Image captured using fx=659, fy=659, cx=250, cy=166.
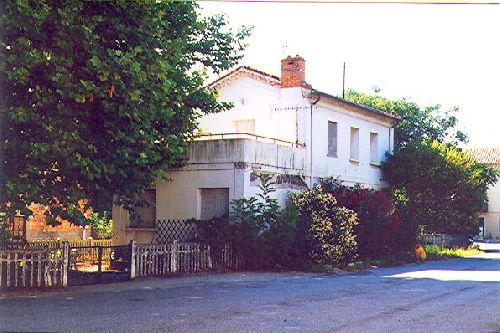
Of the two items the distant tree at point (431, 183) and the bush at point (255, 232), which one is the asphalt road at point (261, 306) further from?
the distant tree at point (431, 183)

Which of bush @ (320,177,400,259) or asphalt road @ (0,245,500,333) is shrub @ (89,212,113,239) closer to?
bush @ (320,177,400,259)

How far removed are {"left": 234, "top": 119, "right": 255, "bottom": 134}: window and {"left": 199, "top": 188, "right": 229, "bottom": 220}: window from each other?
15.8ft

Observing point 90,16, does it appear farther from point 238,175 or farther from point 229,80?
point 229,80

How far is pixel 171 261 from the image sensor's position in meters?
18.1

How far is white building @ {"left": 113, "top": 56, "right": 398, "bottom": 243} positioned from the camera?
71.4 ft

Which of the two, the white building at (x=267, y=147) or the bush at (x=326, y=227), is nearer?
the bush at (x=326, y=227)

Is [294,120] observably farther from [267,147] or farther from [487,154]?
[487,154]

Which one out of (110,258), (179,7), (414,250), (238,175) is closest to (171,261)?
(110,258)

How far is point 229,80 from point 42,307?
16.9 m

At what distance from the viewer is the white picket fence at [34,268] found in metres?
13.9

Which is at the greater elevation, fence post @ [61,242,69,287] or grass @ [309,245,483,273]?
fence post @ [61,242,69,287]

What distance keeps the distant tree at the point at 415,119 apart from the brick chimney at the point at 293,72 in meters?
24.0

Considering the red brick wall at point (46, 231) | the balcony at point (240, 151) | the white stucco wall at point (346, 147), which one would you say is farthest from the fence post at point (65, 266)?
the red brick wall at point (46, 231)

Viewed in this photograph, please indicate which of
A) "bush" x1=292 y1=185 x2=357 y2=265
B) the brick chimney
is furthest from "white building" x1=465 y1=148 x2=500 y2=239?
"bush" x1=292 y1=185 x2=357 y2=265
